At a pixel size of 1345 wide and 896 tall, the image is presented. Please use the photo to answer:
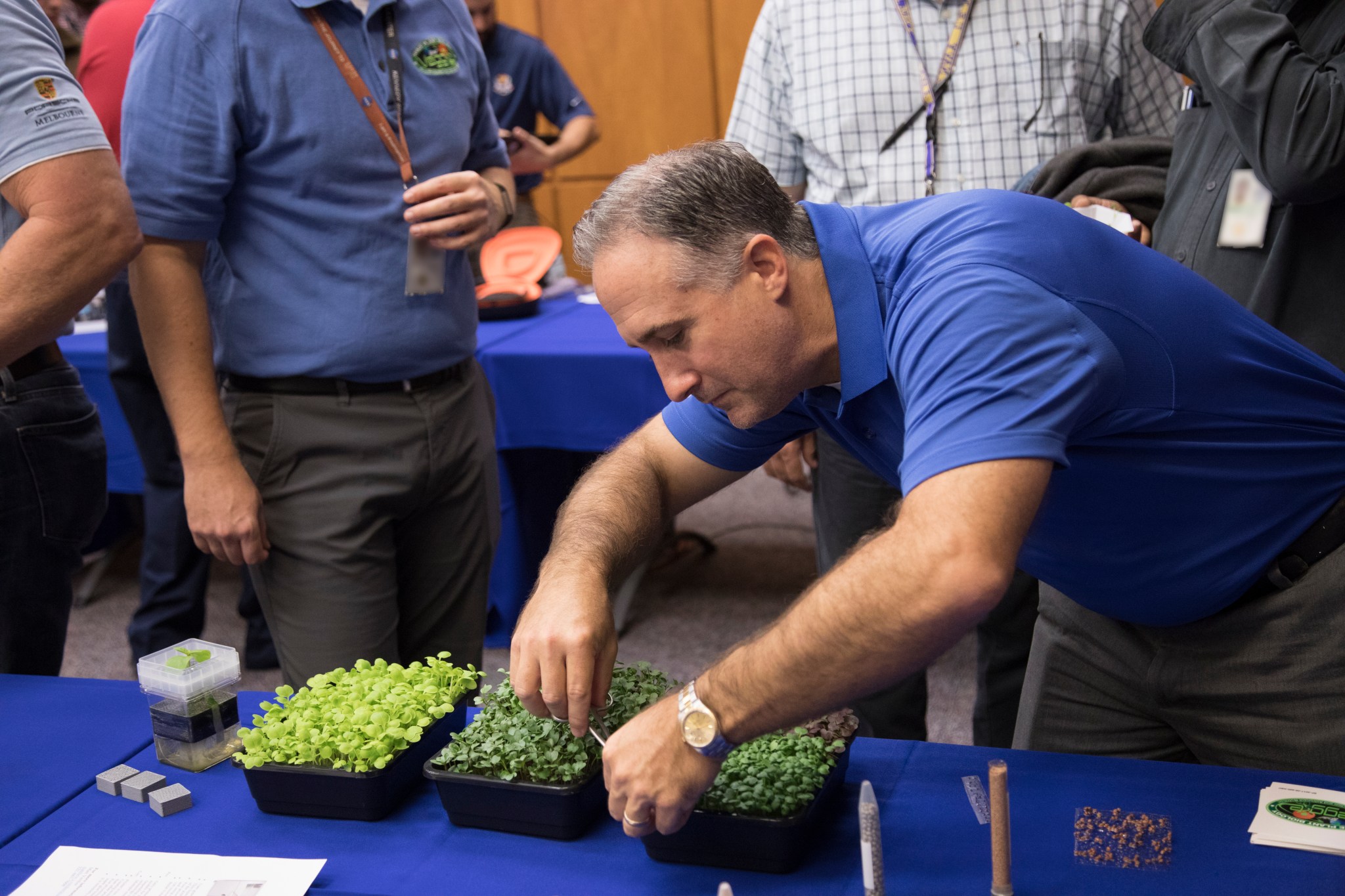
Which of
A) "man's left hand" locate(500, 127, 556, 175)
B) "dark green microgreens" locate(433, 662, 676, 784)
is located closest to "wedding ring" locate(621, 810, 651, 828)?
"dark green microgreens" locate(433, 662, 676, 784)

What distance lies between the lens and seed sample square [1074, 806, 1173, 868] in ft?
3.50

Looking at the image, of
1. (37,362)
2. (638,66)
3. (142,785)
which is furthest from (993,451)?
(638,66)

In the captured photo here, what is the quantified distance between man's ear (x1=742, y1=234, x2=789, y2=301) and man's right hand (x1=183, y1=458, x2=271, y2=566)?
0.97 metres

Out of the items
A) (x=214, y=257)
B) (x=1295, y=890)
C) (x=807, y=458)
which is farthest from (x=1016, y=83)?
(x=1295, y=890)

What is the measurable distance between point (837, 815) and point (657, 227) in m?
0.61

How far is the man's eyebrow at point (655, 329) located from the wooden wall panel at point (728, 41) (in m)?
4.67

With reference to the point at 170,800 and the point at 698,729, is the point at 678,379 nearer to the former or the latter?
the point at 698,729

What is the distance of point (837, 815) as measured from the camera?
118 cm

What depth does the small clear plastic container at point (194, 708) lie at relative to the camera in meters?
1.36

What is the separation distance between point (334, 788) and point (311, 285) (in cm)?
87

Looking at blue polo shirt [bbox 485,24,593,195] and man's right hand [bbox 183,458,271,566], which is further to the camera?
blue polo shirt [bbox 485,24,593,195]

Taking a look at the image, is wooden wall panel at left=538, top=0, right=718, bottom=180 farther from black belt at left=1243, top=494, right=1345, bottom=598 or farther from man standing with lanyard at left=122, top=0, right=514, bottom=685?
black belt at left=1243, top=494, right=1345, bottom=598

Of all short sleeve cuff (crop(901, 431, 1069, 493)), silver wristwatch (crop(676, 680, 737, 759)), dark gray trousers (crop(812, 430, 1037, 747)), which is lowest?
dark gray trousers (crop(812, 430, 1037, 747))

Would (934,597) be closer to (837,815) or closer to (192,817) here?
(837,815)
